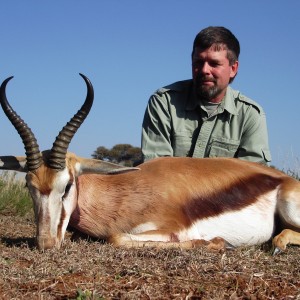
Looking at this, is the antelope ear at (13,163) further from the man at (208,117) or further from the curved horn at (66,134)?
the man at (208,117)

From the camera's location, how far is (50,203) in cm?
454

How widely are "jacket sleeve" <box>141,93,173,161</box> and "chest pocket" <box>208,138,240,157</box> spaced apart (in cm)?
55

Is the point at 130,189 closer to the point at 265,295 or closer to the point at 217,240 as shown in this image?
the point at 217,240

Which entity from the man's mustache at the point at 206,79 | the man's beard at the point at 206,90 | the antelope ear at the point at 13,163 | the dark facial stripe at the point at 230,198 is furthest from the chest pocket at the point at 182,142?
the antelope ear at the point at 13,163

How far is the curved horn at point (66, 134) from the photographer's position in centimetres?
471

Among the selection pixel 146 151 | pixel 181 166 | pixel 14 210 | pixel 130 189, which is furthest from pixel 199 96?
pixel 14 210

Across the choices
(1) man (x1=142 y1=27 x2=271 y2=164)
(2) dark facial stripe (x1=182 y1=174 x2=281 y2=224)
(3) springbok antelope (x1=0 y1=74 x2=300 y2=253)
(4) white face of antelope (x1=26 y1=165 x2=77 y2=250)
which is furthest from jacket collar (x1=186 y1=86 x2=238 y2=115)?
(4) white face of antelope (x1=26 y1=165 x2=77 y2=250)

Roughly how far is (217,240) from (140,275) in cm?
194

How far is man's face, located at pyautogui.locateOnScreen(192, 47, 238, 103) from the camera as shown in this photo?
6848 mm

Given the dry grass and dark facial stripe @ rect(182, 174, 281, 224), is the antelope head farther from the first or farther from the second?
dark facial stripe @ rect(182, 174, 281, 224)

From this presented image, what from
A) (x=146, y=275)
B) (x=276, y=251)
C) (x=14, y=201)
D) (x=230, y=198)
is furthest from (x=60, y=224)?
(x=14, y=201)

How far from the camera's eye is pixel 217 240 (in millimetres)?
5102

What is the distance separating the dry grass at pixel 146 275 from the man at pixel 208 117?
296cm

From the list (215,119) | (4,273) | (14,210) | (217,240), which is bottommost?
(14,210)
